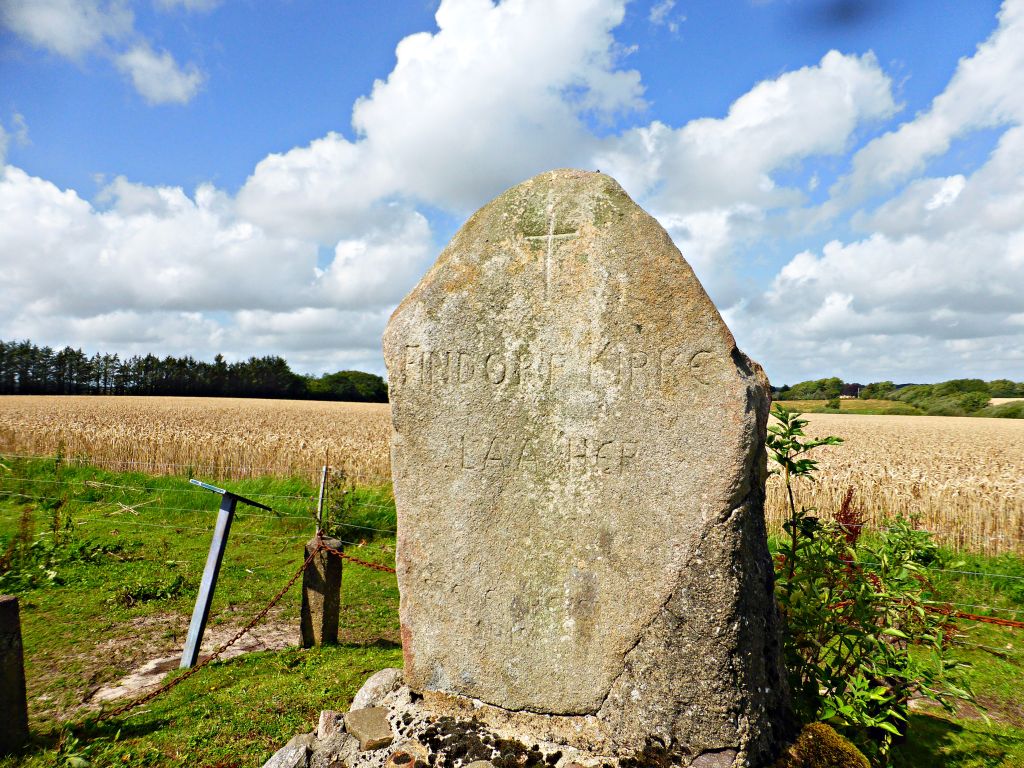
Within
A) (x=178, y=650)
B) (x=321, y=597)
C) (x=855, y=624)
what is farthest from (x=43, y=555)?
(x=855, y=624)

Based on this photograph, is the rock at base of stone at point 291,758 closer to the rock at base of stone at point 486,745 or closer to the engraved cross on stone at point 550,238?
the rock at base of stone at point 486,745

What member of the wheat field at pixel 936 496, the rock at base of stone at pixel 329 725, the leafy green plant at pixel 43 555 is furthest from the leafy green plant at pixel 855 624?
the leafy green plant at pixel 43 555

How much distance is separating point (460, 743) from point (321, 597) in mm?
3027

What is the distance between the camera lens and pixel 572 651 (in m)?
3.35

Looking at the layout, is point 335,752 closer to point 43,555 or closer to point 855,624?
point 855,624

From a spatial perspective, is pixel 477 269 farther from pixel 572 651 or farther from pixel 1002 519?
pixel 1002 519

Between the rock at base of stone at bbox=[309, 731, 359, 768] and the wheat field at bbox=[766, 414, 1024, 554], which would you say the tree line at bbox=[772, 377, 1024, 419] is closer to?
the wheat field at bbox=[766, 414, 1024, 554]

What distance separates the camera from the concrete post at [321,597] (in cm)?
584

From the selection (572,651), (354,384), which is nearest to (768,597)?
(572,651)

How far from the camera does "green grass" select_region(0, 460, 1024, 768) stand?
14.2 ft

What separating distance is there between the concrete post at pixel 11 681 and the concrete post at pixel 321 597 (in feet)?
7.01

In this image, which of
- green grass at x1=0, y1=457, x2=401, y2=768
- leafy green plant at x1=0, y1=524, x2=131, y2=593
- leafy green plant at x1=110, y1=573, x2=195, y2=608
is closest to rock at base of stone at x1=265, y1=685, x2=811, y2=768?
green grass at x1=0, y1=457, x2=401, y2=768

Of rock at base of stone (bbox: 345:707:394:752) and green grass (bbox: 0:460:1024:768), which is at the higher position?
rock at base of stone (bbox: 345:707:394:752)

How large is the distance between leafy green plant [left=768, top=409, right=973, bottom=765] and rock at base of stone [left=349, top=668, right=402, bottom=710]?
93.3 inches
